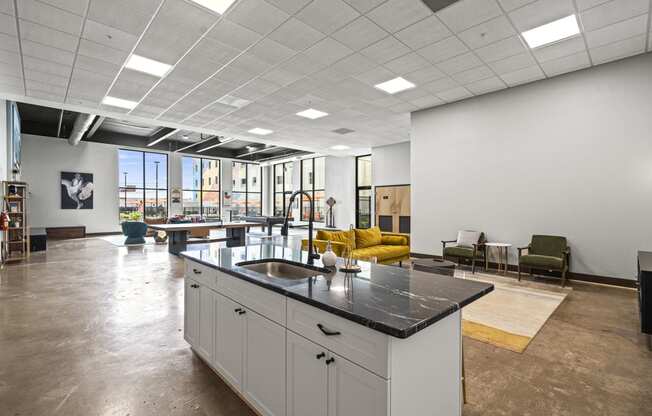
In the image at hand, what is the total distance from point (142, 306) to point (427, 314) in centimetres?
402

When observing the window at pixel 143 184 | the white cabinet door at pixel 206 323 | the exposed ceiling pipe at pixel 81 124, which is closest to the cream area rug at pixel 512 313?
the white cabinet door at pixel 206 323

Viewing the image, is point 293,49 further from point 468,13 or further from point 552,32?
point 552,32

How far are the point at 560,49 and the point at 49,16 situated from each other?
22.9 ft

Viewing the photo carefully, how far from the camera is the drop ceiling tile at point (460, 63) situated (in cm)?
482

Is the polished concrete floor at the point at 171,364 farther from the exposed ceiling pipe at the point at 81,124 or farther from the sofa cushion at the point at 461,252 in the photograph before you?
the exposed ceiling pipe at the point at 81,124

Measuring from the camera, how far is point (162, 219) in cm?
1360

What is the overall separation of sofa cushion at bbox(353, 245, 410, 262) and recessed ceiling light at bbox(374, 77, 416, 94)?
317 centimetres

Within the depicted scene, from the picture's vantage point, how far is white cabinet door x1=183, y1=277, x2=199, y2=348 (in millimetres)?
2557

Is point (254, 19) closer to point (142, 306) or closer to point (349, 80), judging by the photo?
point (349, 80)

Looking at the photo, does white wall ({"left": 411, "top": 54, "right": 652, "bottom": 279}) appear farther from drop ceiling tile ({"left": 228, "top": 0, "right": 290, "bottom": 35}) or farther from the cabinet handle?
the cabinet handle

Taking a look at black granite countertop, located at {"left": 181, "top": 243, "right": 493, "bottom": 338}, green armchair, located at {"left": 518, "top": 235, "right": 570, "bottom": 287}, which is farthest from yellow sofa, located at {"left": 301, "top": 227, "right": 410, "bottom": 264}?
black granite countertop, located at {"left": 181, "top": 243, "right": 493, "bottom": 338}

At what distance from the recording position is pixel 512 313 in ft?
12.2

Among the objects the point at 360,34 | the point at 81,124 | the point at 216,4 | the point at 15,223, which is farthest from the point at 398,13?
the point at 81,124

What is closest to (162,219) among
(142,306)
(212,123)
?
(212,123)
